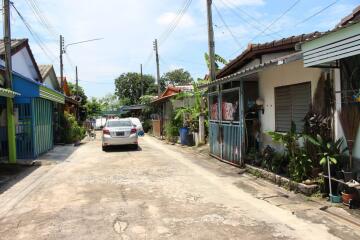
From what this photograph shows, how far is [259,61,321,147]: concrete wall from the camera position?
31.3 feet

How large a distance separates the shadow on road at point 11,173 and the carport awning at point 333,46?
7505 mm

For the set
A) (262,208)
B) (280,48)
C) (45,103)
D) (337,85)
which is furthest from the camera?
(45,103)

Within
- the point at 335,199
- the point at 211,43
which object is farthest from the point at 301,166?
the point at 211,43

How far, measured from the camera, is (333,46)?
22.7 feet

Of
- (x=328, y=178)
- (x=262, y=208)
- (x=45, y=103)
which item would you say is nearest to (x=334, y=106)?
(x=328, y=178)

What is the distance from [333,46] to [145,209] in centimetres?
437

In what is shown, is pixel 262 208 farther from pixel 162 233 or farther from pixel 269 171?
pixel 269 171

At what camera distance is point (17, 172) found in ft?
41.4

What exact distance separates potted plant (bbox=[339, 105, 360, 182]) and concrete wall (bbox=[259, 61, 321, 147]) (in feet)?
4.82

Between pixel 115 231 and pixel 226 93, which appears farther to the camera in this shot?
pixel 226 93

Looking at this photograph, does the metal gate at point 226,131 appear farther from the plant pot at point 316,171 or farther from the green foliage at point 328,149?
the green foliage at point 328,149

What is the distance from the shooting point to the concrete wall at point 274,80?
9.55 m

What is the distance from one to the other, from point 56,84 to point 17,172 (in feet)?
70.3

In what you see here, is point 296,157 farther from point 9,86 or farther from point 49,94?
point 49,94
